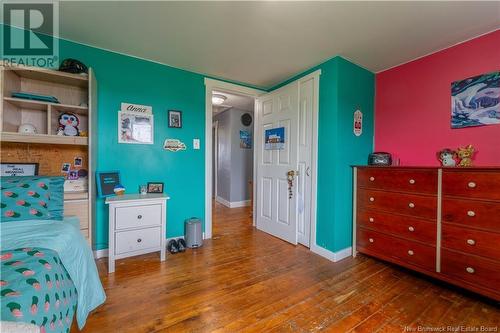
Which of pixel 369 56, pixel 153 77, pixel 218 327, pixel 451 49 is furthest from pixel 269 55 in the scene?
pixel 218 327

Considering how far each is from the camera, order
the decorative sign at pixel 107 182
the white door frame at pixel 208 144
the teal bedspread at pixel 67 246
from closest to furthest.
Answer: the teal bedspread at pixel 67 246 < the decorative sign at pixel 107 182 < the white door frame at pixel 208 144

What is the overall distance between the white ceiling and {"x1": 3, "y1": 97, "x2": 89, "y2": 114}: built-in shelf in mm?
700

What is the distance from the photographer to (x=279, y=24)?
177 cm

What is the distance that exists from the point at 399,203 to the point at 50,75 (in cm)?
344

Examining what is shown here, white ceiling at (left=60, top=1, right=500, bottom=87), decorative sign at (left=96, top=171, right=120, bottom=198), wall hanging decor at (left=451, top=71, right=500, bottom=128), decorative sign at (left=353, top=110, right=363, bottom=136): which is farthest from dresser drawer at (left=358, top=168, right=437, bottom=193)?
decorative sign at (left=96, top=171, right=120, bottom=198)

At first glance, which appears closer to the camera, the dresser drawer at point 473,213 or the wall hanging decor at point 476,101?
the dresser drawer at point 473,213

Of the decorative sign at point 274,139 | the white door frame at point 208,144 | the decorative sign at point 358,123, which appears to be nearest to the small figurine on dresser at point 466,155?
the decorative sign at point 358,123

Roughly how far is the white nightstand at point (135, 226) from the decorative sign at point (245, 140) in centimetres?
292

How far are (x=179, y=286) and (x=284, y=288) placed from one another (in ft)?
2.92

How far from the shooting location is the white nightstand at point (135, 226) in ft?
6.41

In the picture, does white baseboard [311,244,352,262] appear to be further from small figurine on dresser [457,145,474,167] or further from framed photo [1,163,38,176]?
framed photo [1,163,38,176]

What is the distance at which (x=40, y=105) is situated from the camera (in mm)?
1882

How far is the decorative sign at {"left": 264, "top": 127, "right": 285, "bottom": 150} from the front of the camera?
2.85 m

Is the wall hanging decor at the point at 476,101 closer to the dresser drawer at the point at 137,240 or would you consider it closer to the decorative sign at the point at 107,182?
the dresser drawer at the point at 137,240
